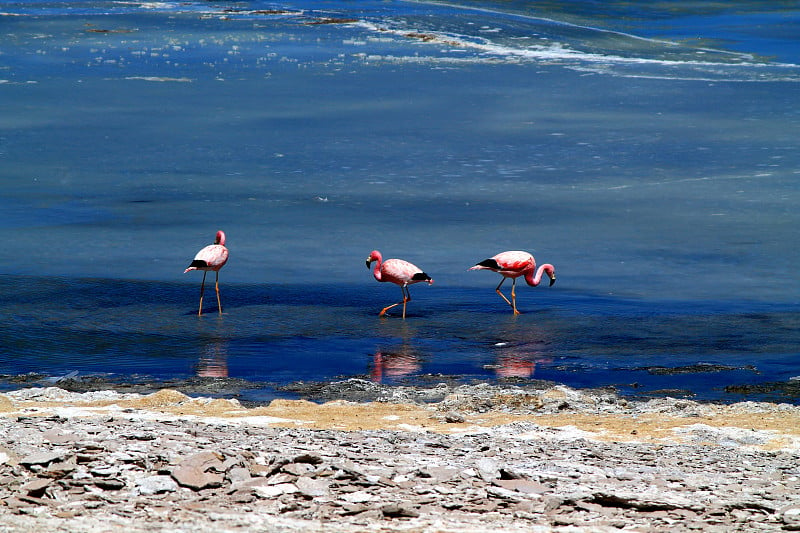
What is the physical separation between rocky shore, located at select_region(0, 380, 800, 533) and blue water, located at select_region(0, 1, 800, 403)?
1.66 metres

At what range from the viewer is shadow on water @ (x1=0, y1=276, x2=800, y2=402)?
893 centimetres

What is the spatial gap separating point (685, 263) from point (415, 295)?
298 centimetres

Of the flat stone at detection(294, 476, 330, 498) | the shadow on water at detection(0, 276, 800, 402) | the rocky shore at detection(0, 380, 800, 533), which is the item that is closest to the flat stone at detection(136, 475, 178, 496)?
the rocky shore at detection(0, 380, 800, 533)

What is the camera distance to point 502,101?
20.9 m

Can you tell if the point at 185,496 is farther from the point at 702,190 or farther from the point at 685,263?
the point at 702,190

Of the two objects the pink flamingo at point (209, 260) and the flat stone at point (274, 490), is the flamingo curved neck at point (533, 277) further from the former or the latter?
the flat stone at point (274, 490)

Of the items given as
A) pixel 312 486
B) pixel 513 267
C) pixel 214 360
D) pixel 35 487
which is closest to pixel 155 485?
pixel 35 487

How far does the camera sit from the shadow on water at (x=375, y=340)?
352 inches

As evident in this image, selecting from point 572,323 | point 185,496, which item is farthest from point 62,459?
point 572,323

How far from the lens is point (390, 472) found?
5.54 m

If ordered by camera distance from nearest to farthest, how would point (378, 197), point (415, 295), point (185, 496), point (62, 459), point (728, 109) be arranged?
1. point (185, 496)
2. point (62, 459)
3. point (415, 295)
4. point (378, 197)
5. point (728, 109)

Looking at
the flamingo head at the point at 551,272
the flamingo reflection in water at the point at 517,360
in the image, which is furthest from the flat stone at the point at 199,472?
the flamingo head at the point at 551,272

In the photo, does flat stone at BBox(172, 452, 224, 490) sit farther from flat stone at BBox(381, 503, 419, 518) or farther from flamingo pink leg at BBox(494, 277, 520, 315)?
flamingo pink leg at BBox(494, 277, 520, 315)

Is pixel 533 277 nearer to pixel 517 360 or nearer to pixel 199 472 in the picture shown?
pixel 517 360
